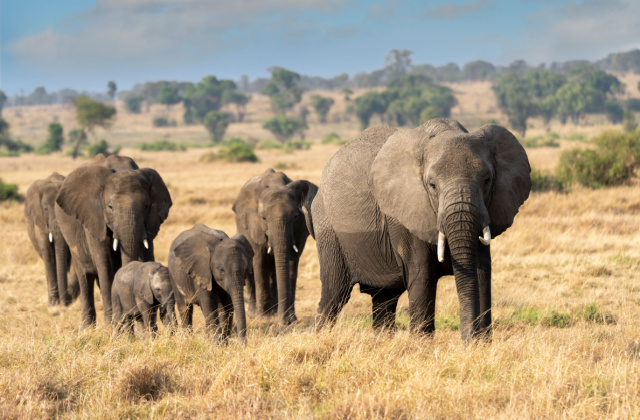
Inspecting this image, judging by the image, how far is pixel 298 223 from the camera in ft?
35.4

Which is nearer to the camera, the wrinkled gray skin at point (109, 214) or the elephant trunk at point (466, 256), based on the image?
the elephant trunk at point (466, 256)

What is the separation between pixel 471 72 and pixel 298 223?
189m

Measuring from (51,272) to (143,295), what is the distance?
430cm

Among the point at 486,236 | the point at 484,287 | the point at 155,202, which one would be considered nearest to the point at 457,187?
the point at 486,236

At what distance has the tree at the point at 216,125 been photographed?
94.4 metres

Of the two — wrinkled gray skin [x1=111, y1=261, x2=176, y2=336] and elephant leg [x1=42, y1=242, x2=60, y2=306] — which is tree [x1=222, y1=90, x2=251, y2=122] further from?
wrinkled gray skin [x1=111, y1=261, x2=176, y2=336]

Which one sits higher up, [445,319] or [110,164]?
[110,164]

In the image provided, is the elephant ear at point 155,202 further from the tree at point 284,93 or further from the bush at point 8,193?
the tree at point 284,93

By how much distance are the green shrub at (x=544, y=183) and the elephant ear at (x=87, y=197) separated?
15.4m

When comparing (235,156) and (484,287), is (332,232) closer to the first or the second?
(484,287)

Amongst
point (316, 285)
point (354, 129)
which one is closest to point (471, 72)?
point (354, 129)

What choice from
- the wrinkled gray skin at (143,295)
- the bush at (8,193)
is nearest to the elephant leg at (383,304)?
the wrinkled gray skin at (143,295)

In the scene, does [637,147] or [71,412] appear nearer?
[71,412]

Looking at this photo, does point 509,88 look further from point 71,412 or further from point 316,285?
point 71,412
